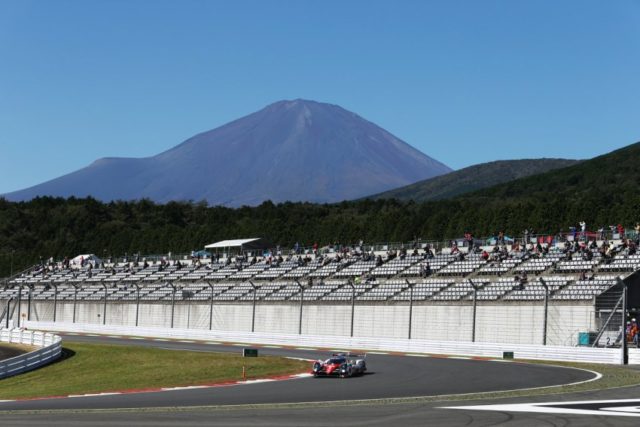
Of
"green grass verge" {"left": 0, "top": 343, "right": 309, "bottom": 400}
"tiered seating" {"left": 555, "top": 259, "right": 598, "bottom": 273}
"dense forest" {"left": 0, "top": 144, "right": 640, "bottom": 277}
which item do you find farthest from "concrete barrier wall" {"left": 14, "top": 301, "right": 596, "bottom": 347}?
"dense forest" {"left": 0, "top": 144, "right": 640, "bottom": 277}

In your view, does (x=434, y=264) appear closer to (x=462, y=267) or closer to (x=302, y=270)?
(x=462, y=267)

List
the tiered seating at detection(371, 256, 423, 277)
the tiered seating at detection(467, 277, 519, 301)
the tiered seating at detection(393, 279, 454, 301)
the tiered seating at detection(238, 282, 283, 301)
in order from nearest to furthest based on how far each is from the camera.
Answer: the tiered seating at detection(467, 277, 519, 301) < the tiered seating at detection(393, 279, 454, 301) < the tiered seating at detection(238, 282, 283, 301) < the tiered seating at detection(371, 256, 423, 277)

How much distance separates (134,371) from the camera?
43188 mm

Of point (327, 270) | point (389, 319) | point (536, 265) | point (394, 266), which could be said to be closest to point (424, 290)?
point (389, 319)

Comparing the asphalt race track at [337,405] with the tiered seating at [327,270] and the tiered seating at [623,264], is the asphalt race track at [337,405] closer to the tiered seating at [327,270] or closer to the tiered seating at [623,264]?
the tiered seating at [623,264]

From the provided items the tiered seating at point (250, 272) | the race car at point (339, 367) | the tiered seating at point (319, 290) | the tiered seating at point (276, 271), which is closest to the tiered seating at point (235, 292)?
the tiered seating at point (276, 271)

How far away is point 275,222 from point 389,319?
70.5 meters

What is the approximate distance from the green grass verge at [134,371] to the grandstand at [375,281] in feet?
45.9

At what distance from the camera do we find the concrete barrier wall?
49750 millimetres

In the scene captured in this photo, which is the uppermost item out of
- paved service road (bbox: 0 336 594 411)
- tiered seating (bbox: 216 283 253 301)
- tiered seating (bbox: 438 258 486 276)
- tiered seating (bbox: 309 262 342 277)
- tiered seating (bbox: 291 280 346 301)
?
tiered seating (bbox: 438 258 486 276)

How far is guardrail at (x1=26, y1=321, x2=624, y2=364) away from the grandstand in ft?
8.42

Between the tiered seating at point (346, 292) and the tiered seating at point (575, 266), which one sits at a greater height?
the tiered seating at point (575, 266)

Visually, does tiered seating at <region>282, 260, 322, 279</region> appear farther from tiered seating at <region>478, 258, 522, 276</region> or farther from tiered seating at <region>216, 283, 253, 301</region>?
tiered seating at <region>478, 258, 522, 276</region>

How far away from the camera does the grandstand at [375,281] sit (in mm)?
53469
